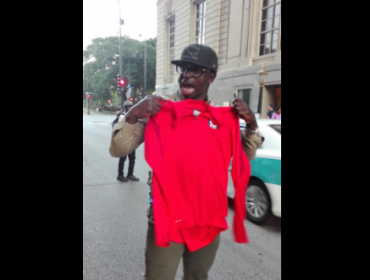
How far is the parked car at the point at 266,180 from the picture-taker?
9.99 feet

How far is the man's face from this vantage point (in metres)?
1.32

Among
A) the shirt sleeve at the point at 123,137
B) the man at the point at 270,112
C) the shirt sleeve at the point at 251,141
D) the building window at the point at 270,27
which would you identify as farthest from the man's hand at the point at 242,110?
the man at the point at 270,112

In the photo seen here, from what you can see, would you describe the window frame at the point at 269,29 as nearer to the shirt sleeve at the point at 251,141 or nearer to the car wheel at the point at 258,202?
the car wheel at the point at 258,202

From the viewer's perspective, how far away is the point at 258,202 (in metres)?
3.27

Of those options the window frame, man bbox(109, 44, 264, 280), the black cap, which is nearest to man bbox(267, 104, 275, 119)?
the window frame

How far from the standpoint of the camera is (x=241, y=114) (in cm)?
133

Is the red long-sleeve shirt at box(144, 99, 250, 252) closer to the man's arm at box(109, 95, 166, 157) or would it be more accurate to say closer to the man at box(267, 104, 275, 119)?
the man's arm at box(109, 95, 166, 157)

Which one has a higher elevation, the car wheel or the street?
the car wheel

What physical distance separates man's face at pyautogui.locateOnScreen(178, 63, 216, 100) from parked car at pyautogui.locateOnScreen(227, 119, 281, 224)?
1.78 metres
